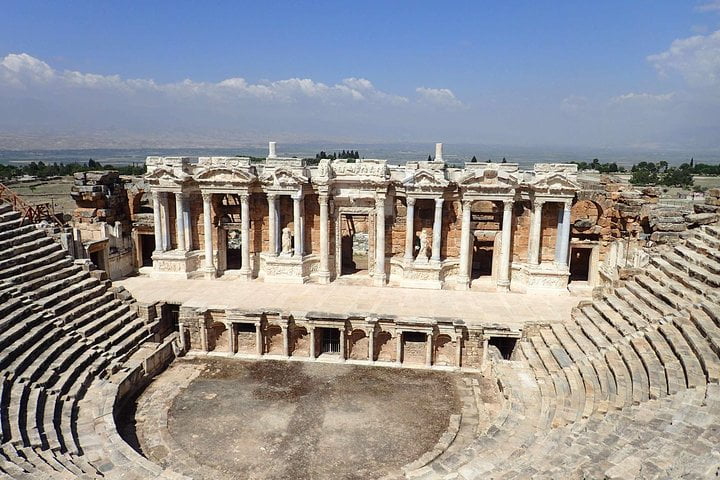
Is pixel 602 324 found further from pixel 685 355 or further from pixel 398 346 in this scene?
pixel 398 346

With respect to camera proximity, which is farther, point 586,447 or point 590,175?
point 590,175

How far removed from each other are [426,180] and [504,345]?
24.9 ft

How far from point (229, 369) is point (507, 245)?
40.7 feet

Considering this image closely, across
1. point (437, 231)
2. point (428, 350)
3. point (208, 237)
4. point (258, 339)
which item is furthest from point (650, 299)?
point (208, 237)

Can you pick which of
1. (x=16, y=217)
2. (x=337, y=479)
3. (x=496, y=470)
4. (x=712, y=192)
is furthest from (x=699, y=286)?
(x=16, y=217)

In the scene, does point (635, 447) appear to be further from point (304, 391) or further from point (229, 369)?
point (229, 369)

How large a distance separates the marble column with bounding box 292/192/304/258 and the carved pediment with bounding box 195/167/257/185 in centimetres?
216

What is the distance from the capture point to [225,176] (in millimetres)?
23484

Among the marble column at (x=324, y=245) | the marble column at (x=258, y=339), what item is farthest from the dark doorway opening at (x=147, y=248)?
the marble column at (x=258, y=339)

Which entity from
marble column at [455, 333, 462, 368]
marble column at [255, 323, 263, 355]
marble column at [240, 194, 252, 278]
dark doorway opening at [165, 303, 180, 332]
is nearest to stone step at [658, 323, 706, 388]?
marble column at [455, 333, 462, 368]

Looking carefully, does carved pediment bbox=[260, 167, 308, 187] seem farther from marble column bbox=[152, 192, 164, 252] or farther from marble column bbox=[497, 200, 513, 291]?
marble column bbox=[497, 200, 513, 291]

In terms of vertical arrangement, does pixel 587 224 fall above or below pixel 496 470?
above

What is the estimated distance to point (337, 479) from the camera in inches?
483

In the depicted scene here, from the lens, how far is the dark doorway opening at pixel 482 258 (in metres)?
26.1
